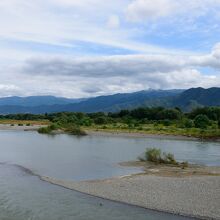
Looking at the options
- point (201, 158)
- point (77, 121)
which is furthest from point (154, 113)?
point (201, 158)

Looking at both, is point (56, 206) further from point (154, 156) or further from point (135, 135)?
point (135, 135)

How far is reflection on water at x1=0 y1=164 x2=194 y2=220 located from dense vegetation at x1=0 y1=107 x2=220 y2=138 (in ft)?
198

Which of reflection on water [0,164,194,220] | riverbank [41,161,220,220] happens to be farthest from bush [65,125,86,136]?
reflection on water [0,164,194,220]

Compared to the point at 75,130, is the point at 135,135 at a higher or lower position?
lower

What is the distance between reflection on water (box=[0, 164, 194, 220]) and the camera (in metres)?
22.0

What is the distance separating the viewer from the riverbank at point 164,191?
22.8 m

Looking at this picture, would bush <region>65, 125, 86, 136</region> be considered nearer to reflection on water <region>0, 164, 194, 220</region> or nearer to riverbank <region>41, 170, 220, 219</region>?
riverbank <region>41, 170, 220, 219</region>

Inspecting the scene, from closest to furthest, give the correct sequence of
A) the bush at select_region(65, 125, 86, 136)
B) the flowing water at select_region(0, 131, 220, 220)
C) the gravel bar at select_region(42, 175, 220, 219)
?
1. the flowing water at select_region(0, 131, 220, 220)
2. the gravel bar at select_region(42, 175, 220, 219)
3. the bush at select_region(65, 125, 86, 136)

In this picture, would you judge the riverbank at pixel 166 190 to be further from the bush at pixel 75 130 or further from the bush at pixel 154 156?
the bush at pixel 75 130

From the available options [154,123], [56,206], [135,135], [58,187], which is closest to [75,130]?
[135,135]

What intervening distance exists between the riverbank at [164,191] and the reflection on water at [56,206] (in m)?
0.91

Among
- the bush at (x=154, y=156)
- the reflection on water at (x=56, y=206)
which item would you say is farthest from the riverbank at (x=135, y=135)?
→ the reflection on water at (x=56, y=206)

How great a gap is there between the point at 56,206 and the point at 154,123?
334 feet

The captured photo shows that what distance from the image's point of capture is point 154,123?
124m
